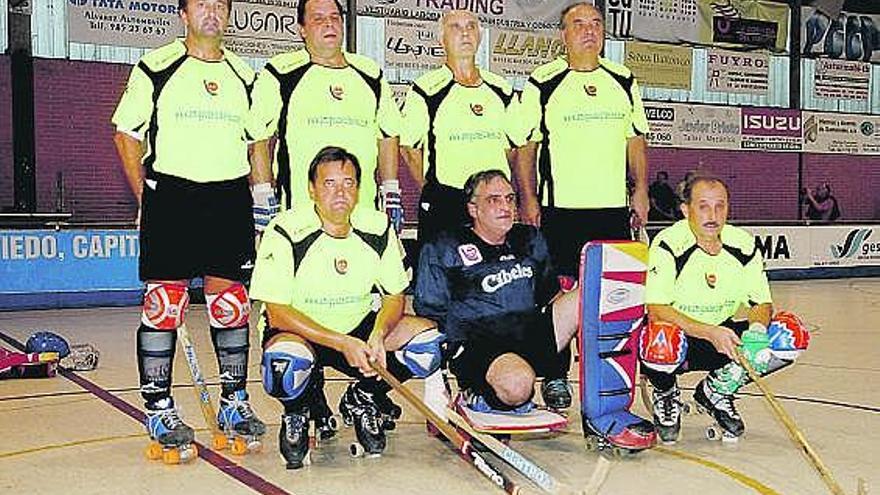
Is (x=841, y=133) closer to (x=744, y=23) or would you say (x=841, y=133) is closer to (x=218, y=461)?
(x=744, y=23)

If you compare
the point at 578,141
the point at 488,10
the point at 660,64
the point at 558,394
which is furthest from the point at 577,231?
the point at 660,64

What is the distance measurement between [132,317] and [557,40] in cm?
658

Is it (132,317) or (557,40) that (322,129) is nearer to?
(132,317)

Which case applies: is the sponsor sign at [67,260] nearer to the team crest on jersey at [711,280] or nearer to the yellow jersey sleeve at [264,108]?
the yellow jersey sleeve at [264,108]

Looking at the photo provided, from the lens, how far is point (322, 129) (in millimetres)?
Result: 3752

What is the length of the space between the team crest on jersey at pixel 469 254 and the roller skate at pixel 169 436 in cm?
104

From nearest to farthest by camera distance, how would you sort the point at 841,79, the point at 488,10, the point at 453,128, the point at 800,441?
1. the point at 800,441
2. the point at 453,128
3. the point at 488,10
4. the point at 841,79

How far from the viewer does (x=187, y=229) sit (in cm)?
342

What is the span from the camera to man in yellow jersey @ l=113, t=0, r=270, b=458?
3.41 m

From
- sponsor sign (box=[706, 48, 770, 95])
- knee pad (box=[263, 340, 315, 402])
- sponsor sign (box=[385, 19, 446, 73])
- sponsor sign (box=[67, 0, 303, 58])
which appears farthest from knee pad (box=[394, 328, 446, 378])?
sponsor sign (box=[706, 48, 770, 95])

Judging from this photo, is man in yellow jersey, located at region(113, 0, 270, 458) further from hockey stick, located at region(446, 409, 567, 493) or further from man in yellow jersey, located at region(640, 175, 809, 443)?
man in yellow jersey, located at region(640, 175, 809, 443)

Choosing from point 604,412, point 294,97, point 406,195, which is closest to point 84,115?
point 406,195

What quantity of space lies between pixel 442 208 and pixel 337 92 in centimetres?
61

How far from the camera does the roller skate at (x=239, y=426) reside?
3.51 meters
